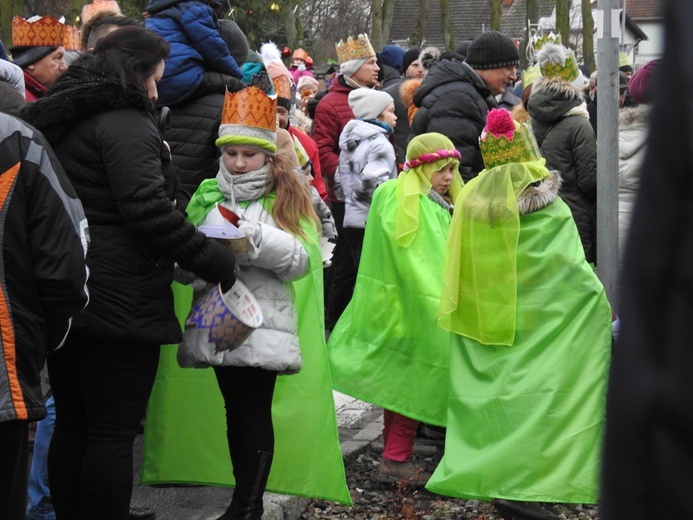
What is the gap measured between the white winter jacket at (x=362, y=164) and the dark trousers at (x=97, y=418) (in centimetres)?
430

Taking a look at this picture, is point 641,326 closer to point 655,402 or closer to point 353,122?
point 655,402

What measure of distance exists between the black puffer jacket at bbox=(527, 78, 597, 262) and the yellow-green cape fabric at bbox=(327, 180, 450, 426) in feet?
5.06

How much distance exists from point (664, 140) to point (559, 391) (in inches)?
176

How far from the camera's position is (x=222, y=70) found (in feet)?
18.3

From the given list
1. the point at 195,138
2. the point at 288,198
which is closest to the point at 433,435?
the point at 195,138

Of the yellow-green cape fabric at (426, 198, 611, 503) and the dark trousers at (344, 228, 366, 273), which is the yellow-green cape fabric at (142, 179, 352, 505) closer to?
the yellow-green cape fabric at (426, 198, 611, 503)

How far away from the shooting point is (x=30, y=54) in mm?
5711

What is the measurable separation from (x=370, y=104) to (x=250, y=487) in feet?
14.6

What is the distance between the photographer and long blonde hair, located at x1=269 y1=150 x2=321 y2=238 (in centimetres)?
468

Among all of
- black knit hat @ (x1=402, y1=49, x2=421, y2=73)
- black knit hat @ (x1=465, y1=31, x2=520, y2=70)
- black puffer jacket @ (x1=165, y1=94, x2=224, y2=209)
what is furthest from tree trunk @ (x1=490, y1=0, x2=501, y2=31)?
black puffer jacket @ (x1=165, y1=94, x2=224, y2=209)

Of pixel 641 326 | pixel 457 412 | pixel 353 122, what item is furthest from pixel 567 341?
pixel 641 326

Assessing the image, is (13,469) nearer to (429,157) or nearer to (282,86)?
(429,157)

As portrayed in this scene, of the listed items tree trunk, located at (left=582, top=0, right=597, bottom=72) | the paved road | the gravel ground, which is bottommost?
tree trunk, located at (left=582, top=0, right=597, bottom=72)

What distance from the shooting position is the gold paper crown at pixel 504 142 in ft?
17.9
